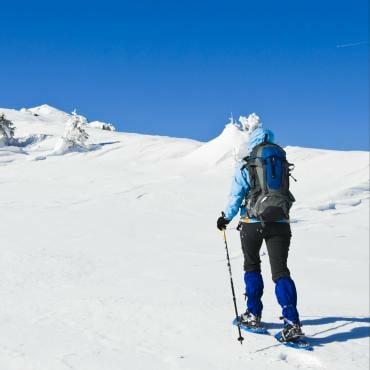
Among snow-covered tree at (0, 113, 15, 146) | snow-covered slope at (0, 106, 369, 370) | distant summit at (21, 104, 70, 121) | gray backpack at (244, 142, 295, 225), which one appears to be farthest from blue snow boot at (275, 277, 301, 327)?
distant summit at (21, 104, 70, 121)

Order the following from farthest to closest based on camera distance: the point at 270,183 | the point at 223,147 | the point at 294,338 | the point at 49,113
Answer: the point at 49,113 < the point at 223,147 < the point at 270,183 < the point at 294,338

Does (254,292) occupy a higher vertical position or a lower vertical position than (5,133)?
lower

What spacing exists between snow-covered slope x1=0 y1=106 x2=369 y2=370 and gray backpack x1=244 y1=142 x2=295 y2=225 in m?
1.11

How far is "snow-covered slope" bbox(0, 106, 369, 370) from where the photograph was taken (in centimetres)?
371

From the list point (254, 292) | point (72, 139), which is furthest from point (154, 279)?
point (72, 139)

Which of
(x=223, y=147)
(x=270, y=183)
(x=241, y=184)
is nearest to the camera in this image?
(x=270, y=183)

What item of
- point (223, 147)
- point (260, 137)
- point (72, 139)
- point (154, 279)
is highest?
point (72, 139)

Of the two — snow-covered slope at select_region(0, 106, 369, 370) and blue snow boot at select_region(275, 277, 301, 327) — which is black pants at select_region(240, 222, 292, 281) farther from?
snow-covered slope at select_region(0, 106, 369, 370)

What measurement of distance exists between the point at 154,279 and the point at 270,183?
3120 mm

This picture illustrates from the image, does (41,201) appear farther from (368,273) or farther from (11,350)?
(11,350)

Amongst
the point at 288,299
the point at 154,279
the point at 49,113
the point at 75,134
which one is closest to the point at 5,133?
the point at 75,134

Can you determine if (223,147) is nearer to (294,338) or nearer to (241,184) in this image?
(241,184)

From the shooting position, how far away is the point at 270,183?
4184 millimetres

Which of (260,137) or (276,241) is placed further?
(260,137)
